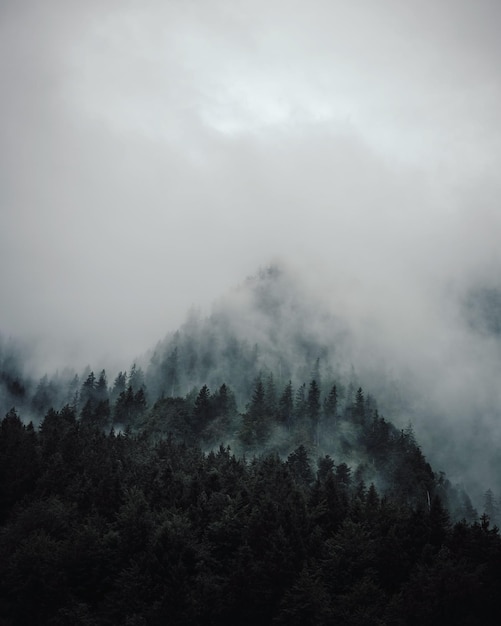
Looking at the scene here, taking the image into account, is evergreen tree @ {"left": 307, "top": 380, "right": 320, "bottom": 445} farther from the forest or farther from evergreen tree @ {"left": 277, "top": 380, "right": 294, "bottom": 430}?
the forest

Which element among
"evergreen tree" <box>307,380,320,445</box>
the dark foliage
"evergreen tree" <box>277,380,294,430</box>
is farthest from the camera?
"evergreen tree" <box>277,380,294,430</box>

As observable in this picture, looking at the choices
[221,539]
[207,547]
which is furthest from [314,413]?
[207,547]

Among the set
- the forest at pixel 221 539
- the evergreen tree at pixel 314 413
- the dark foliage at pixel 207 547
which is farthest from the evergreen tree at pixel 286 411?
the dark foliage at pixel 207 547

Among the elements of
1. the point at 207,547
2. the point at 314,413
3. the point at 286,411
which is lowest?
the point at 207,547

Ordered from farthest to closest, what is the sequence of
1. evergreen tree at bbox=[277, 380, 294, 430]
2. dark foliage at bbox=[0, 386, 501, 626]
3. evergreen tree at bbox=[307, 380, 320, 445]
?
evergreen tree at bbox=[277, 380, 294, 430] < evergreen tree at bbox=[307, 380, 320, 445] < dark foliage at bbox=[0, 386, 501, 626]

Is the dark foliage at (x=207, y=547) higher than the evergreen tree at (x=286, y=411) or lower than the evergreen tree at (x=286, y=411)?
lower

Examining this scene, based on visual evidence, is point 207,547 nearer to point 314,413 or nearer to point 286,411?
point 286,411

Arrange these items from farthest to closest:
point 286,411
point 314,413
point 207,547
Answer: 1. point 314,413
2. point 286,411
3. point 207,547

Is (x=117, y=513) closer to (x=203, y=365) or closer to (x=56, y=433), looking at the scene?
(x=56, y=433)

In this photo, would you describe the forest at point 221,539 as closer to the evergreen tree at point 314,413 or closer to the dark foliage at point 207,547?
the dark foliage at point 207,547

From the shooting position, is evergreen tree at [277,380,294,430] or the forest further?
evergreen tree at [277,380,294,430]

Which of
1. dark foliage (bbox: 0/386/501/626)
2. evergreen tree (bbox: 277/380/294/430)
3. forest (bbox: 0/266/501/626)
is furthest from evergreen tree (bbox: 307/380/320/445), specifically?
dark foliage (bbox: 0/386/501/626)

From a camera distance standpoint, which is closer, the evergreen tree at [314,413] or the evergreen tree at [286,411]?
the evergreen tree at [314,413]

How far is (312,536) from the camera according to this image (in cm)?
7888
